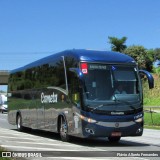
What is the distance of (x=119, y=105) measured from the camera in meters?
16.2

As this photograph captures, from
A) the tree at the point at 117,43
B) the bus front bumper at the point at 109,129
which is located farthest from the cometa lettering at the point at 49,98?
the tree at the point at 117,43

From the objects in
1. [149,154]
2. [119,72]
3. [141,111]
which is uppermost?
[119,72]

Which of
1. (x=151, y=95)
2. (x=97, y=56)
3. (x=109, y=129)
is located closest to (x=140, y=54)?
(x=151, y=95)

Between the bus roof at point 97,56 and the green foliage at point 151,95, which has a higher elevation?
the bus roof at point 97,56

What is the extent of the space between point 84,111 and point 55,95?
3.11m

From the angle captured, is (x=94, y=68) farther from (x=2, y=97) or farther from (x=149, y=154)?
(x=2, y=97)

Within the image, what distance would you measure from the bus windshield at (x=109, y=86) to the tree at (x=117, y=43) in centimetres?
6504

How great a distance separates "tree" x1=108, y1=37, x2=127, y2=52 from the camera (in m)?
81.6

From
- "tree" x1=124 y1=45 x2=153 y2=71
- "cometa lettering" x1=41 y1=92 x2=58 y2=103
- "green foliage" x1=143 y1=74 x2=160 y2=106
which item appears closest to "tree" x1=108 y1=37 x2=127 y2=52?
"tree" x1=124 y1=45 x2=153 y2=71

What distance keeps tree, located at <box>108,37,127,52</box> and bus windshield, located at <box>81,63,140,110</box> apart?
65041 mm

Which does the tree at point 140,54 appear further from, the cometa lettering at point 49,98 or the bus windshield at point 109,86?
the bus windshield at point 109,86

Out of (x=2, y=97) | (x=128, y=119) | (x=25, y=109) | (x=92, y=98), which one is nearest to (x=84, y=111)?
(x=92, y=98)

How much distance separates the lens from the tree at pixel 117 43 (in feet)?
268

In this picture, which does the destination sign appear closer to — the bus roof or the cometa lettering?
the bus roof
